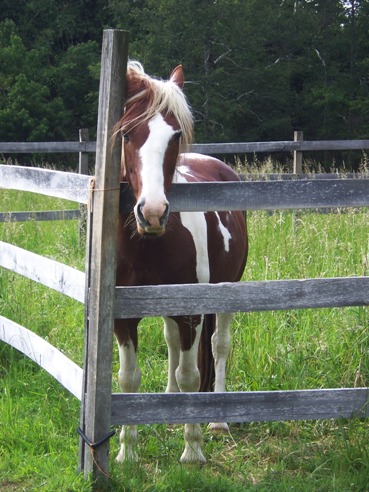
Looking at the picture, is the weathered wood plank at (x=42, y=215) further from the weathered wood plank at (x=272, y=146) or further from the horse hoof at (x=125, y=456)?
the horse hoof at (x=125, y=456)

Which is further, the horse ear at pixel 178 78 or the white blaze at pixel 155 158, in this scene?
the horse ear at pixel 178 78

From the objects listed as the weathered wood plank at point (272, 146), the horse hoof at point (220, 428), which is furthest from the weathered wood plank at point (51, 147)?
the horse hoof at point (220, 428)

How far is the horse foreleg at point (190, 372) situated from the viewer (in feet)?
12.8

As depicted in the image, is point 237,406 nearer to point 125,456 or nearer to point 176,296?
point 176,296

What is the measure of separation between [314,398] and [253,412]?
30 centimetres

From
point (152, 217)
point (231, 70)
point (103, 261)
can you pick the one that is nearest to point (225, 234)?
point (103, 261)

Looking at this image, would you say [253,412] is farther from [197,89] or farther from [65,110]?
[65,110]

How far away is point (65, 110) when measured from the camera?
106 ft

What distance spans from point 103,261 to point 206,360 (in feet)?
5.59

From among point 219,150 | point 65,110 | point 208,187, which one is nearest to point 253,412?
point 208,187

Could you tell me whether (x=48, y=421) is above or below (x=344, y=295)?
below

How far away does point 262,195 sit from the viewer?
11.1ft

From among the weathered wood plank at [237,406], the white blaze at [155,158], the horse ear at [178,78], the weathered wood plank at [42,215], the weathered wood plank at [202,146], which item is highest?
the horse ear at [178,78]

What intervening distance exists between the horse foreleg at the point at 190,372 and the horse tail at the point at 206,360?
63 centimetres
